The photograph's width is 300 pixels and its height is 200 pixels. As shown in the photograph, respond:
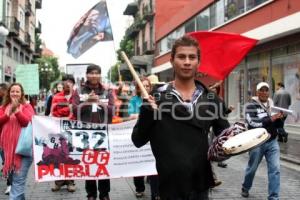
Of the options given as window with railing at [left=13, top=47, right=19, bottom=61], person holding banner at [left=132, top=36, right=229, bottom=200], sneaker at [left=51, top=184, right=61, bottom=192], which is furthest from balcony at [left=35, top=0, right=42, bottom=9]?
person holding banner at [left=132, top=36, right=229, bottom=200]

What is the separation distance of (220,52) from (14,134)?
8.85ft

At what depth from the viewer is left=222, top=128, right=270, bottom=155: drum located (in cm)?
304

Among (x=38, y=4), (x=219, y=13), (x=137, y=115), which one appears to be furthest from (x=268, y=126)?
(x=38, y=4)

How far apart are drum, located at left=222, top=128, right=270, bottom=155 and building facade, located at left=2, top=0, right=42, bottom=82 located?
1277 inches

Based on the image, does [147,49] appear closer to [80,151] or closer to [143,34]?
[143,34]

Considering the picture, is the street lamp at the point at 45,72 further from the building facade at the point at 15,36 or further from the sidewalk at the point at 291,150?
the sidewalk at the point at 291,150

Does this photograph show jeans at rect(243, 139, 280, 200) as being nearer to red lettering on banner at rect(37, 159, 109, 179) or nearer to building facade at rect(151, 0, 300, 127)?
red lettering on banner at rect(37, 159, 109, 179)

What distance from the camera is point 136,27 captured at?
2339 inches

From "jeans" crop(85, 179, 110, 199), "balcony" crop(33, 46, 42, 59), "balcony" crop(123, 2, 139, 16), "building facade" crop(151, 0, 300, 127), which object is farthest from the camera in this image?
"balcony" crop(123, 2, 139, 16)

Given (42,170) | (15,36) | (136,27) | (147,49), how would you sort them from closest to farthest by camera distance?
(42,170)
(15,36)
(147,49)
(136,27)

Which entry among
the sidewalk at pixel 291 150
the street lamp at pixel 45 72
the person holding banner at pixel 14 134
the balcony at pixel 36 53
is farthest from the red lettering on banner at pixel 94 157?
the street lamp at pixel 45 72

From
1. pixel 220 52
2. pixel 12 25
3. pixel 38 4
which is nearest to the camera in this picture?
pixel 220 52

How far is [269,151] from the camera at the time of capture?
694 centimetres

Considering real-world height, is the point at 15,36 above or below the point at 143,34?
below
